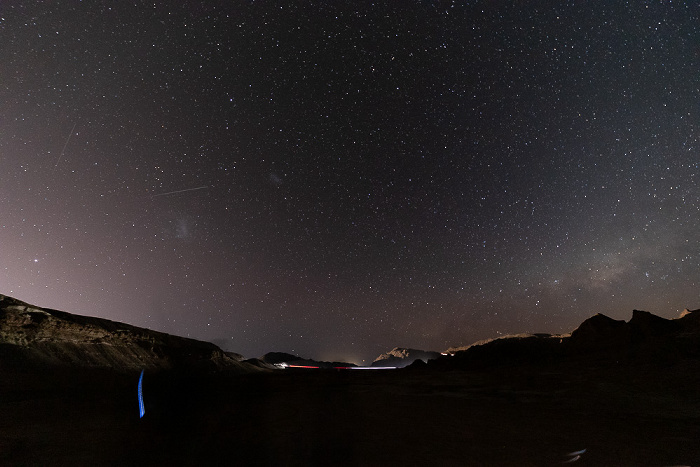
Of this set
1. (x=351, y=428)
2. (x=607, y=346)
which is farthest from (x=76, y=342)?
(x=607, y=346)

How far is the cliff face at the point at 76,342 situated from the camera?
25.7 meters

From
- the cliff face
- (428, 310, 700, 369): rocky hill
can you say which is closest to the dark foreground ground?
the cliff face

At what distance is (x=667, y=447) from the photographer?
9594 millimetres

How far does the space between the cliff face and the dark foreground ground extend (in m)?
4.16

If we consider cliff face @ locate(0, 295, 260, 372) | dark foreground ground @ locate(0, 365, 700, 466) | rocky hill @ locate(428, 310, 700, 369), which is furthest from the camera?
rocky hill @ locate(428, 310, 700, 369)

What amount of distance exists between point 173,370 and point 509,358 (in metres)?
45.8

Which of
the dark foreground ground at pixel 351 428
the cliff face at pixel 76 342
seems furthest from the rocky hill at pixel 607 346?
the cliff face at pixel 76 342

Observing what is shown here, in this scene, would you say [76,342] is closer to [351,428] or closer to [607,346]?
[351,428]

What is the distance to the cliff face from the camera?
25691 mm

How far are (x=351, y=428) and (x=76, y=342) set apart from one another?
31.3 m

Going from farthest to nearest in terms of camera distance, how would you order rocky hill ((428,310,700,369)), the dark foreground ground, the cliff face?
rocky hill ((428,310,700,369)) < the cliff face < the dark foreground ground

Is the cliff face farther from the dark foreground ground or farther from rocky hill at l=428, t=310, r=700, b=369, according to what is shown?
rocky hill at l=428, t=310, r=700, b=369

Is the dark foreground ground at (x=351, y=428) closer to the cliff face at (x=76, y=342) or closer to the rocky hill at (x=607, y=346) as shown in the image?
A: the cliff face at (x=76, y=342)

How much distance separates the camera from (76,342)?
30531mm
